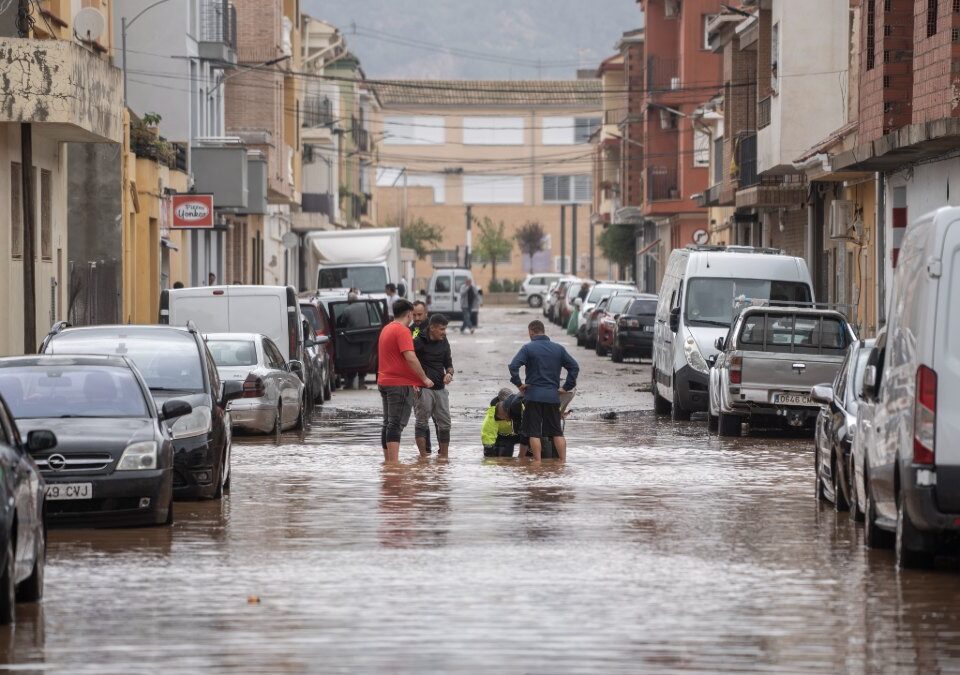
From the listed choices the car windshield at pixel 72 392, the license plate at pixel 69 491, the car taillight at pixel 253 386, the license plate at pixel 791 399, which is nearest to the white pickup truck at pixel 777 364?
the license plate at pixel 791 399

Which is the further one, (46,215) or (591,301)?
(591,301)

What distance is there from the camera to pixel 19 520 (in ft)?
33.4

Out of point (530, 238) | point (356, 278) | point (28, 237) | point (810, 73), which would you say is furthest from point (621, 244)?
point (28, 237)

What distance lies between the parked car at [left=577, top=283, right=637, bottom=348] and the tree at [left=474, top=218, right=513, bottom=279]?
73.7 m

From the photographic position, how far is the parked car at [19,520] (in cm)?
987

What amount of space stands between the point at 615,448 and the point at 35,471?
13.4 m

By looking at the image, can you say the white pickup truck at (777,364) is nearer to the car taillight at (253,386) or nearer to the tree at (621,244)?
the car taillight at (253,386)

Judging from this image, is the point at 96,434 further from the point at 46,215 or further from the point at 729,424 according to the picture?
the point at 46,215

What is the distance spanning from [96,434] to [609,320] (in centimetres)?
3764

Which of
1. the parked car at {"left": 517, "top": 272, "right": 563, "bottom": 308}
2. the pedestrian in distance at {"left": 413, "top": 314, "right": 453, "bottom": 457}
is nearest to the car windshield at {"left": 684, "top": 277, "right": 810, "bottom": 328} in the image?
the pedestrian in distance at {"left": 413, "top": 314, "right": 453, "bottom": 457}

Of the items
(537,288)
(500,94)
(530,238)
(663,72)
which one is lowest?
(537,288)

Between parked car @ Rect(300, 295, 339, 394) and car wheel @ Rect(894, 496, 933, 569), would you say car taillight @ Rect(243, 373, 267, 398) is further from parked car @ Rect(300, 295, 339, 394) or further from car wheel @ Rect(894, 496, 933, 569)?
car wheel @ Rect(894, 496, 933, 569)

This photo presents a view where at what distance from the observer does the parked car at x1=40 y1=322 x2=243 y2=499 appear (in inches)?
658

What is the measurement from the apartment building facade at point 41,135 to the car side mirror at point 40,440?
54.2 ft
